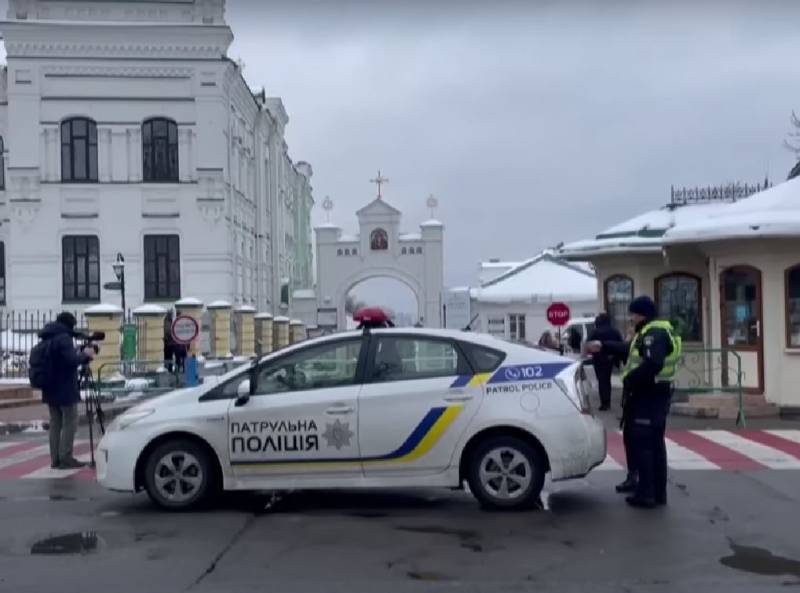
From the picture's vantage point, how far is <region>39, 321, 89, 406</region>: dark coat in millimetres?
12734

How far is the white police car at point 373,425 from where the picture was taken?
9.60 m

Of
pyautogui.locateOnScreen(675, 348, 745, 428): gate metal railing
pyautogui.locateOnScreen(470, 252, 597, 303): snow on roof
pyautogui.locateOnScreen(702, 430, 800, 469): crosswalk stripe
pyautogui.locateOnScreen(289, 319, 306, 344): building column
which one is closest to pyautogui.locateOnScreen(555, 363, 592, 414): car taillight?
pyautogui.locateOnScreen(702, 430, 800, 469): crosswalk stripe

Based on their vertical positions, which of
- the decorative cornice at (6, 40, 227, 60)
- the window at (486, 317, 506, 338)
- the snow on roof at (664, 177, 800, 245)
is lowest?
the window at (486, 317, 506, 338)

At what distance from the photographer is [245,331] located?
35969mm

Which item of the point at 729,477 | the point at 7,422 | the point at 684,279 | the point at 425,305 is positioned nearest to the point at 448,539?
the point at 729,477

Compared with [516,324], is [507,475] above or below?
below

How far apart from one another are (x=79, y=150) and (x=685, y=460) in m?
33.1

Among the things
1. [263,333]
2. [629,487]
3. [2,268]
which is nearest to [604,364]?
[629,487]

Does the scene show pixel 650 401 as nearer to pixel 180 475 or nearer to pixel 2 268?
pixel 180 475

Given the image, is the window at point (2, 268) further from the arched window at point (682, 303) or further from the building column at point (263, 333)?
the arched window at point (682, 303)

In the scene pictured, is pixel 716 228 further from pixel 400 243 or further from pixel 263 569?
pixel 400 243

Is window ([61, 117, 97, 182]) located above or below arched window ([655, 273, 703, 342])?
above

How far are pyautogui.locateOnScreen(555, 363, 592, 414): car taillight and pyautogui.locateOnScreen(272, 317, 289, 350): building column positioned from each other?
3122 centimetres

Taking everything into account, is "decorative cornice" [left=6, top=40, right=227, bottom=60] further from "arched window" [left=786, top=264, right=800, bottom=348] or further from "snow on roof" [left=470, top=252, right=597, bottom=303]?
"arched window" [left=786, top=264, right=800, bottom=348]
